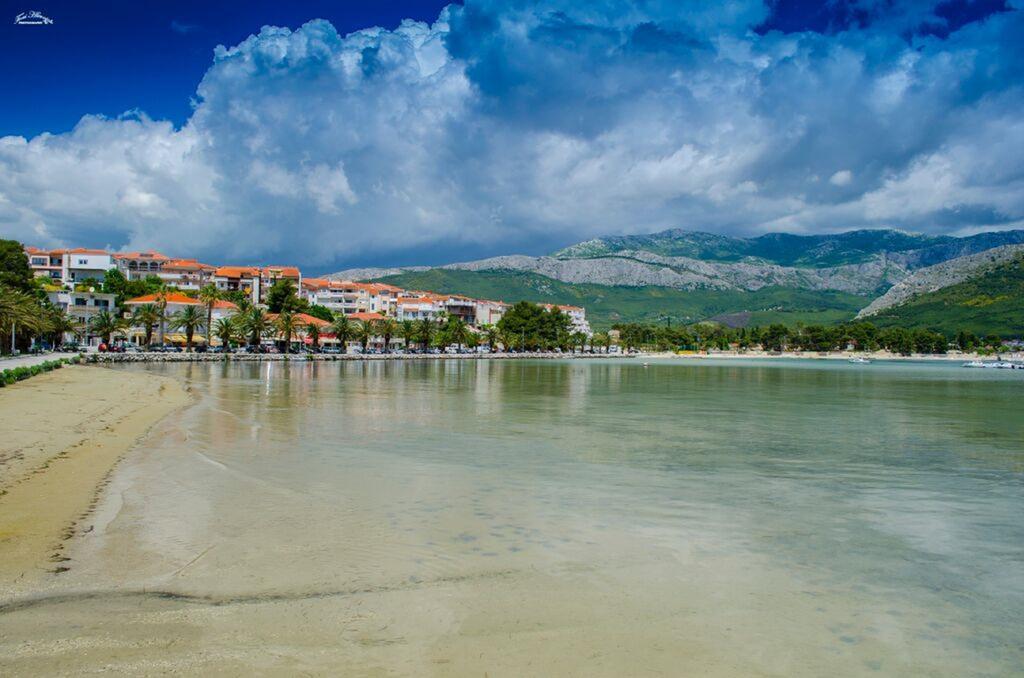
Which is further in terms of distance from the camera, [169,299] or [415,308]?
[415,308]

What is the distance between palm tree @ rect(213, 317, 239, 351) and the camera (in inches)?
3939

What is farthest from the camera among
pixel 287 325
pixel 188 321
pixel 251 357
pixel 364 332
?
pixel 364 332

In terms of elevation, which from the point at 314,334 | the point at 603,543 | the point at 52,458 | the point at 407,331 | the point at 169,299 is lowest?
the point at 603,543

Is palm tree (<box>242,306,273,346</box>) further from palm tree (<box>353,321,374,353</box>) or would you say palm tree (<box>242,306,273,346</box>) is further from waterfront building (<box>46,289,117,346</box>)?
waterfront building (<box>46,289,117,346</box>)

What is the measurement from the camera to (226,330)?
99.9 meters

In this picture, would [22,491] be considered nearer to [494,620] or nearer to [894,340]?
[494,620]

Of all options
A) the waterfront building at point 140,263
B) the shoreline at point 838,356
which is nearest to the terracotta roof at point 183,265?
the waterfront building at point 140,263

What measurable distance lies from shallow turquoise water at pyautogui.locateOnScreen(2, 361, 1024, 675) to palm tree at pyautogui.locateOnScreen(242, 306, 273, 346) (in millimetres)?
82877

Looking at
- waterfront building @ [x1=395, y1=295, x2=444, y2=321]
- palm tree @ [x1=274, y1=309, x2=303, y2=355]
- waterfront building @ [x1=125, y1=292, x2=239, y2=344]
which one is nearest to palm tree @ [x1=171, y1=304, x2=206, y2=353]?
waterfront building @ [x1=125, y1=292, x2=239, y2=344]

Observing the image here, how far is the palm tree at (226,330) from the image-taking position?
328 ft

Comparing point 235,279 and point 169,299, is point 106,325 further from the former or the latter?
point 235,279

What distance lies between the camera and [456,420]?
28.6 m

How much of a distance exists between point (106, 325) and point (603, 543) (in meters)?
98.6

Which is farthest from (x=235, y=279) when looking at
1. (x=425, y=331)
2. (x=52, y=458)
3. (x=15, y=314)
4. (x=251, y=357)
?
(x=52, y=458)
